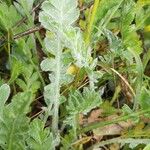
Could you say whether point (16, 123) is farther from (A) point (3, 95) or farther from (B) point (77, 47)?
(B) point (77, 47)

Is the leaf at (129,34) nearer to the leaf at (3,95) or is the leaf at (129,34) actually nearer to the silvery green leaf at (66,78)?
the silvery green leaf at (66,78)

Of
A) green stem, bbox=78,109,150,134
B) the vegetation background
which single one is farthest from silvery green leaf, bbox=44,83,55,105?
green stem, bbox=78,109,150,134

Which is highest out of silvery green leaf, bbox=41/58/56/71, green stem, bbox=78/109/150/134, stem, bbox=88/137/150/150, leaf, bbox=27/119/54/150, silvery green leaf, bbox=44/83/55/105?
silvery green leaf, bbox=41/58/56/71

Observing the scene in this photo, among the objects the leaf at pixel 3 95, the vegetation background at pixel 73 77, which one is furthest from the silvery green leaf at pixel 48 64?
the leaf at pixel 3 95

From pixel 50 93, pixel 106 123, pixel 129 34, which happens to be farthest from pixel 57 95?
pixel 129 34

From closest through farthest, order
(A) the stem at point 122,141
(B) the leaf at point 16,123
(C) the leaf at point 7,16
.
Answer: (B) the leaf at point 16,123 < (A) the stem at point 122,141 < (C) the leaf at point 7,16

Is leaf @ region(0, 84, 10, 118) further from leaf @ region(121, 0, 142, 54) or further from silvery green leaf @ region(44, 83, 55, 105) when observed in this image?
leaf @ region(121, 0, 142, 54)

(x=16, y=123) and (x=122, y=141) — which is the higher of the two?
(x=16, y=123)

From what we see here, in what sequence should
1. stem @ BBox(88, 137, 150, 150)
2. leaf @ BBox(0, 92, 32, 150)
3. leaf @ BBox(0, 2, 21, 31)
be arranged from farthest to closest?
leaf @ BBox(0, 2, 21, 31) → stem @ BBox(88, 137, 150, 150) → leaf @ BBox(0, 92, 32, 150)

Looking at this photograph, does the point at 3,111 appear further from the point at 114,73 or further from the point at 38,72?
the point at 114,73

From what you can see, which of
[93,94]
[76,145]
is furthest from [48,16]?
[76,145]

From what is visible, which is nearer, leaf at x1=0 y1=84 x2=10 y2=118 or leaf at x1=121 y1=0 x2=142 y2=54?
leaf at x1=0 y1=84 x2=10 y2=118
